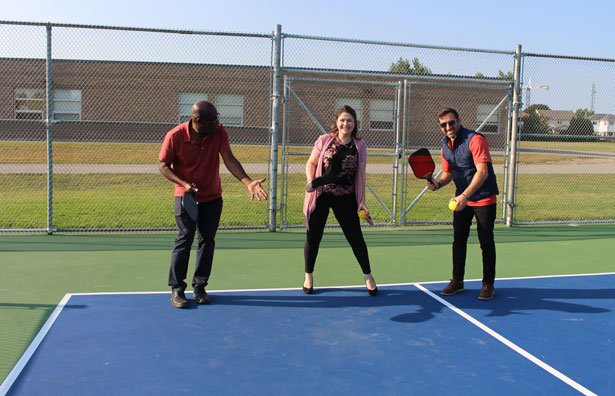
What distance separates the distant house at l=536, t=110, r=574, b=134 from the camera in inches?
514

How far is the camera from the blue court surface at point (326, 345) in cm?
423

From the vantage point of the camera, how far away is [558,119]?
13.6 m

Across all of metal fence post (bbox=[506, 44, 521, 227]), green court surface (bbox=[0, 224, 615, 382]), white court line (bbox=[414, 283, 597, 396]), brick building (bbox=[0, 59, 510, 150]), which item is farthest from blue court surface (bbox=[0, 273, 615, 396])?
brick building (bbox=[0, 59, 510, 150])

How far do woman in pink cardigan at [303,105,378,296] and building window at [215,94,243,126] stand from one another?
683cm

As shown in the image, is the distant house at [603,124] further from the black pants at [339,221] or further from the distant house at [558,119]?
the black pants at [339,221]

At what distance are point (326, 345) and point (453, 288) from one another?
2.27 m

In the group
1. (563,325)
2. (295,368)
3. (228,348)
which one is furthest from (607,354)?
(228,348)

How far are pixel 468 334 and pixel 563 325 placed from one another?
105 centimetres

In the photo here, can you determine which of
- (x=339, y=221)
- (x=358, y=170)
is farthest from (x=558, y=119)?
(x=339, y=221)

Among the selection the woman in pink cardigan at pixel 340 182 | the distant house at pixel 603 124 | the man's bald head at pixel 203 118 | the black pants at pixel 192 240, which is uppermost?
the distant house at pixel 603 124

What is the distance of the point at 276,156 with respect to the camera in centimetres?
1034

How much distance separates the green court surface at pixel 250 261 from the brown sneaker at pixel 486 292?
0.09m

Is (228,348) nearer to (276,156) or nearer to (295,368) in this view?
(295,368)

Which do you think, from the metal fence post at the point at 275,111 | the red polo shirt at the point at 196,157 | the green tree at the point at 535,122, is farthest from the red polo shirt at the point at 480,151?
the green tree at the point at 535,122
